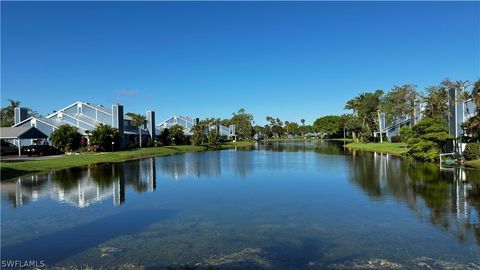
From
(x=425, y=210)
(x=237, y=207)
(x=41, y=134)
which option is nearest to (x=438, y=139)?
(x=425, y=210)

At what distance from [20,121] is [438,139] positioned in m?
62.6

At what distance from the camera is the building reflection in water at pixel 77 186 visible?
2234cm

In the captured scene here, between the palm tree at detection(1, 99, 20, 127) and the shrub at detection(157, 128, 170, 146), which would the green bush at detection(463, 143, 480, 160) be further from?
the palm tree at detection(1, 99, 20, 127)

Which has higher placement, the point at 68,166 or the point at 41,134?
the point at 41,134

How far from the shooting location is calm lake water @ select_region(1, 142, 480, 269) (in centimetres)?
1183

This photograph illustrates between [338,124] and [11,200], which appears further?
[338,124]

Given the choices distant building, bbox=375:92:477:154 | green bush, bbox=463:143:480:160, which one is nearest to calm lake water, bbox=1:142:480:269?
green bush, bbox=463:143:480:160

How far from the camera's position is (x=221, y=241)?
13.6 metres

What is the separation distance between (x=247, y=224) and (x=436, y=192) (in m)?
12.8

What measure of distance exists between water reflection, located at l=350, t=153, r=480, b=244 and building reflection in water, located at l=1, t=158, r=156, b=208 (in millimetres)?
14732

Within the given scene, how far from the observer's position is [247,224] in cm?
1612

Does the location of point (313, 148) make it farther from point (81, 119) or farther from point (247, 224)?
point (247, 224)

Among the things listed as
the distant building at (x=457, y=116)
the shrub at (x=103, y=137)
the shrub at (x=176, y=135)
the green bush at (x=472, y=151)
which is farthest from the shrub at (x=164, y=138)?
the green bush at (x=472, y=151)

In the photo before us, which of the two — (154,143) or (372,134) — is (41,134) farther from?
(372,134)
